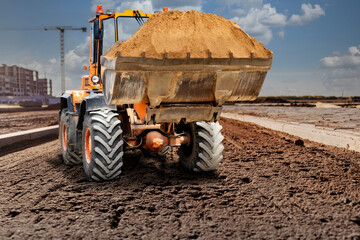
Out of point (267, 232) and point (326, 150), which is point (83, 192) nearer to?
point (267, 232)

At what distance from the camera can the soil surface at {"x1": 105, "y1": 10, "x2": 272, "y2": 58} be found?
4133mm

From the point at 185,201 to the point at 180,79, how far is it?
159cm

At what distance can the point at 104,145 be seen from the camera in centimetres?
469

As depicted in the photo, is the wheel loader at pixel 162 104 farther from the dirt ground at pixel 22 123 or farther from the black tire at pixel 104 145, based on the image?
the dirt ground at pixel 22 123

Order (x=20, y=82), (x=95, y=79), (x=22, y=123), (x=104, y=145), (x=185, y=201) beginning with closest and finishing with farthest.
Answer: (x=185, y=201)
(x=104, y=145)
(x=95, y=79)
(x=22, y=123)
(x=20, y=82)

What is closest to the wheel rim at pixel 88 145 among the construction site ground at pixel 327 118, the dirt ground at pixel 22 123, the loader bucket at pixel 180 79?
the loader bucket at pixel 180 79

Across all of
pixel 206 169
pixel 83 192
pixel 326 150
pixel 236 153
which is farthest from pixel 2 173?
pixel 326 150

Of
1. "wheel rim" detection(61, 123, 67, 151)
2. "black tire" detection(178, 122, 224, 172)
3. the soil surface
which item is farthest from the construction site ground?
"wheel rim" detection(61, 123, 67, 151)

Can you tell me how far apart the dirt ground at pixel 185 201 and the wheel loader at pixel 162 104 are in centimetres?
43

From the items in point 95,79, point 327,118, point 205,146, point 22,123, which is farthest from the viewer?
point 22,123

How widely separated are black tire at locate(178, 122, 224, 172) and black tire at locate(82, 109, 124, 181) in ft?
4.15

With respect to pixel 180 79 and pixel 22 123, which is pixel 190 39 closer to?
pixel 180 79

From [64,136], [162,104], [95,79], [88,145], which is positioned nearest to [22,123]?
[64,136]

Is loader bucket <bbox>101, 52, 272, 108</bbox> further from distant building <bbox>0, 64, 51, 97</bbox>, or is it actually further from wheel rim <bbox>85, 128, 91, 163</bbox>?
distant building <bbox>0, 64, 51, 97</bbox>
